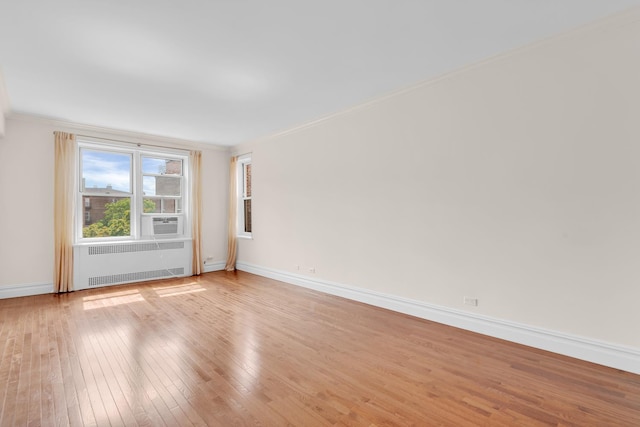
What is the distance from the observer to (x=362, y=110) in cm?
427

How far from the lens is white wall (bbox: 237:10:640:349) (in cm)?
244

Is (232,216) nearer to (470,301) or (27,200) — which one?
(27,200)

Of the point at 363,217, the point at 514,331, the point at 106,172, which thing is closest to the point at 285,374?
the point at 514,331

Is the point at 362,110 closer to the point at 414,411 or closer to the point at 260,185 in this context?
the point at 260,185

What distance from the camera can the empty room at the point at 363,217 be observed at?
2191 mm

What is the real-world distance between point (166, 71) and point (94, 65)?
66 cm

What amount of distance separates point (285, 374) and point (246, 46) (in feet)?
9.26

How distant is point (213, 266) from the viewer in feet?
22.0

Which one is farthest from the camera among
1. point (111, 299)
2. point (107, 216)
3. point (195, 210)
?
point (195, 210)

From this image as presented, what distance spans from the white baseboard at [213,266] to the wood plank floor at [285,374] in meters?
2.71

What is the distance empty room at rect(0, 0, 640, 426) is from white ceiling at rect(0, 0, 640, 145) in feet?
0.07

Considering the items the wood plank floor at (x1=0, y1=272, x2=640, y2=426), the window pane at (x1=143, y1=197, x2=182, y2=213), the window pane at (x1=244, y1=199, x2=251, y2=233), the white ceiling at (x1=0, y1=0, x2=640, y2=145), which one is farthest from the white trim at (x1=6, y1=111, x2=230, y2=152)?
the wood plank floor at (x1=0, y1=272, x2=640, y2=426)

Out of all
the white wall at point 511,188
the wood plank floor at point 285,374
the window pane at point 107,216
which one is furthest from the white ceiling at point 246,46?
the wood plank floor at point 285,374

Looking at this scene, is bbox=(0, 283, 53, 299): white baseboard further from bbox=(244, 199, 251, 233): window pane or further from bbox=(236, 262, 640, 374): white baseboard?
bbox=(236, 262, 640, 374): white baseboard
